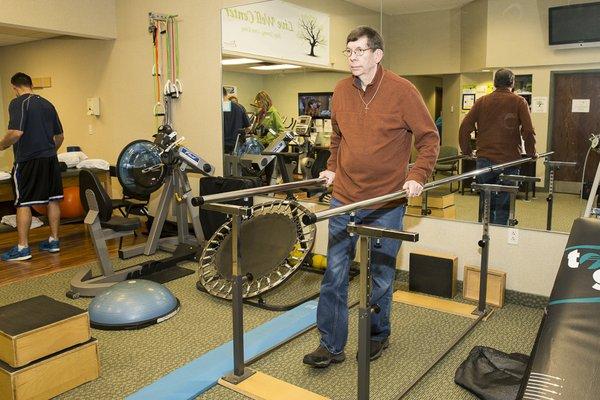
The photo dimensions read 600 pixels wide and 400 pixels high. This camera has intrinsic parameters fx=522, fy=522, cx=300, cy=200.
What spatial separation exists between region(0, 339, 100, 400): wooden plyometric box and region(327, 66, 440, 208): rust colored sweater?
157 centimetres

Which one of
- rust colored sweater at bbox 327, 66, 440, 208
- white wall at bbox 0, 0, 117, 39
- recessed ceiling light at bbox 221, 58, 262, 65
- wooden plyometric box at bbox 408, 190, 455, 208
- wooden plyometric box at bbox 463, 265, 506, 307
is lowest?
wooden plyometric box at bbox 463, 265, 506, 307

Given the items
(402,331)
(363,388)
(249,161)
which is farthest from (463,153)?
(363,388)

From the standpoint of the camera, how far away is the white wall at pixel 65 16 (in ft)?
17.5

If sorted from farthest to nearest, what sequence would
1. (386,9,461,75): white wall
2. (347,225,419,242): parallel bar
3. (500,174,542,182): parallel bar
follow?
1. (386,9,461,75): white wall
2. (500,174,542,182): parallel bar
3. (347,225,419,242): parallel bar

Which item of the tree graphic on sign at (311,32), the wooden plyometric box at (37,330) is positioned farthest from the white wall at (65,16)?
the wooden plyometric box at (37,330)

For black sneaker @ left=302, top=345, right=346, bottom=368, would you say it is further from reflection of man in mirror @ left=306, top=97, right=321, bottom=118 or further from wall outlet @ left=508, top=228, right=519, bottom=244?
reflection of man in mirror @ left=306, top=97, right=321, bottom=118

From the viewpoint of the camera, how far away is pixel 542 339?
1957 mm

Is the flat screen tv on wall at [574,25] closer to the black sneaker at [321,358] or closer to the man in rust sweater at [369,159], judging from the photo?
the man in rust sweater at [369,159]

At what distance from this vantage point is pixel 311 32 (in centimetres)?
480

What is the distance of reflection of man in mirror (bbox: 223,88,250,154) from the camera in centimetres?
516

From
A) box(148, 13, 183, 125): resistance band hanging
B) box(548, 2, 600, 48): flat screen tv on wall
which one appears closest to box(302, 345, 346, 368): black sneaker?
box(548, 2, 600, 48): flat screen tv on wall

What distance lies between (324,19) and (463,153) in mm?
1775

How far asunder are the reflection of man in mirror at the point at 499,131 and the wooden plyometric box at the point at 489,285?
1.27 feet

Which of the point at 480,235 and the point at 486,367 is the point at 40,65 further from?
the point at 486,367
